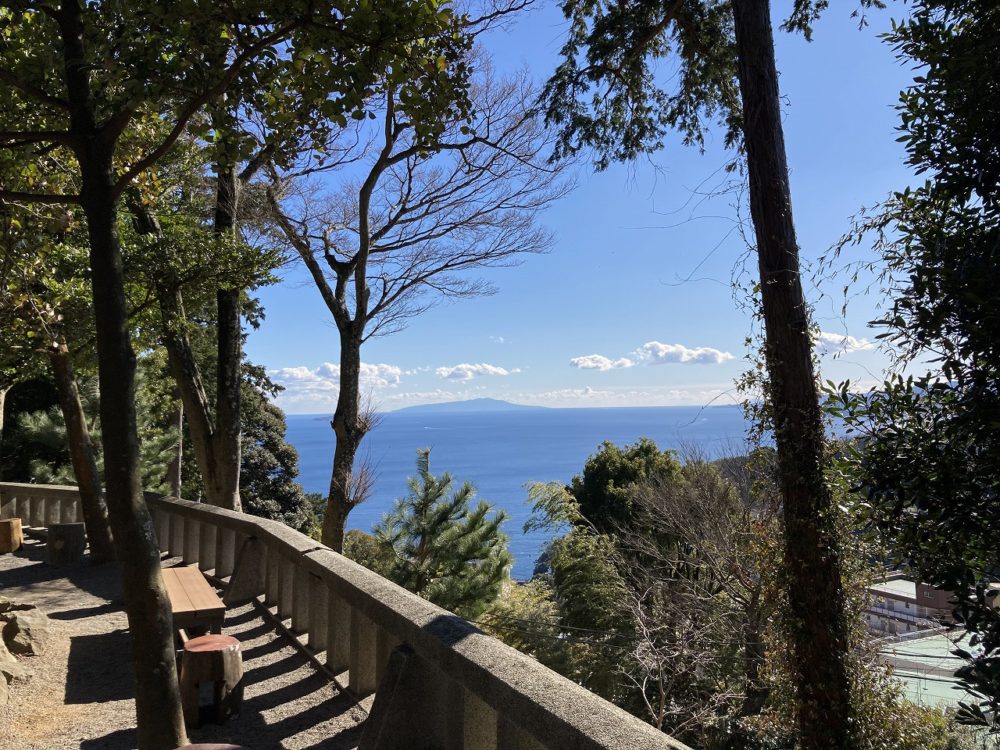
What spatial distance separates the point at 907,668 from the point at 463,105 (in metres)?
19.3

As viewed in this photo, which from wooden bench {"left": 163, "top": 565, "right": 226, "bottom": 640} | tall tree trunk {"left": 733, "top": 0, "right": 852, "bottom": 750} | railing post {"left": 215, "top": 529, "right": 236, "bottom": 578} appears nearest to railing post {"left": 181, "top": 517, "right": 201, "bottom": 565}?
railing post {"left": 215, "top": 529, "right": 236, "bottom": 578}

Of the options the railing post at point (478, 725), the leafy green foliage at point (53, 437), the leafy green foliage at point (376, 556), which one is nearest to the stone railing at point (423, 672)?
the railing post at point (478, 725)

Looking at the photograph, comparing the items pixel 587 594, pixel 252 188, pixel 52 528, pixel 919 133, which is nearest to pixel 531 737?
pixel 919 133

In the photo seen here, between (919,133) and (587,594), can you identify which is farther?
(587,594)

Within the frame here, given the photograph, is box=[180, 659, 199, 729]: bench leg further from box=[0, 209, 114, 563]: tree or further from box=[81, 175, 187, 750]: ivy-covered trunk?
box=[0, 209, 114, 563]: tree

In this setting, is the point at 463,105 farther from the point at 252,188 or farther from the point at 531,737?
the point at 252,188

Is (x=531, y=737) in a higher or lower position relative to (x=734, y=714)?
higher

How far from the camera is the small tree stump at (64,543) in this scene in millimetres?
9352

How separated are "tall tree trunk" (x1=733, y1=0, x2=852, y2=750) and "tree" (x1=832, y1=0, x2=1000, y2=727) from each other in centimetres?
377

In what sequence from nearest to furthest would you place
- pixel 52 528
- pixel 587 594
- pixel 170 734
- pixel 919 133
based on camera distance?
pixel 919 133
pixel 170 734
pixel 52 528
pixel 587 594

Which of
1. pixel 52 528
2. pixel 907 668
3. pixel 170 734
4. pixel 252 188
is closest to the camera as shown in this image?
pixel 170 734

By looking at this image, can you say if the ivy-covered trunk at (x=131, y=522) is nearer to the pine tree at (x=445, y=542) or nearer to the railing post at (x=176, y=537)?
the railing post at (x=176, y=537)

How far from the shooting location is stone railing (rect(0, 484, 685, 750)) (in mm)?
2265

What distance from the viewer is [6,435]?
23.0 metres
